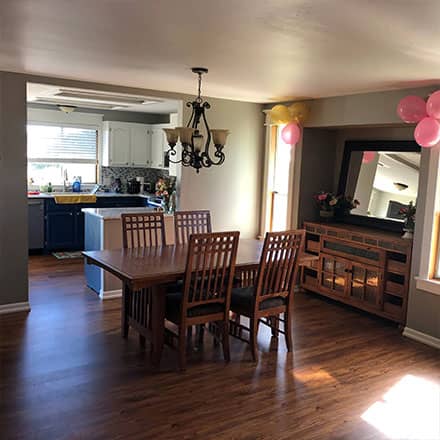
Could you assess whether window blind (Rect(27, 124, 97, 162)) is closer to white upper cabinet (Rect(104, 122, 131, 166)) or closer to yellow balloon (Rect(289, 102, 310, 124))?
white upper cabinet (Rect(104, 122, 131, 166))

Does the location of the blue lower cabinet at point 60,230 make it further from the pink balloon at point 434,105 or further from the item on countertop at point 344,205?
the pink balloon at point 434,105

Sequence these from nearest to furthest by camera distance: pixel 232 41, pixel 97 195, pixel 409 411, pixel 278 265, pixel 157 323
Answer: pixel 232 41, pixel 409 411, pixel 157 323, pixel 278 265, pixel 97 195

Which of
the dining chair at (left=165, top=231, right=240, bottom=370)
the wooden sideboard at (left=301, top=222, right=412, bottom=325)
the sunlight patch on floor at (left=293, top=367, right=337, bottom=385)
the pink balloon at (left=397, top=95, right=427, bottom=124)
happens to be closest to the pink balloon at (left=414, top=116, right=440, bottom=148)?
the pink balloon at (left=397, top=95, right=427, bottom=124)

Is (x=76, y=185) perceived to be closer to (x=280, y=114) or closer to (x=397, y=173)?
(x=280, y=114)

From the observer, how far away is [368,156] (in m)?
5.50

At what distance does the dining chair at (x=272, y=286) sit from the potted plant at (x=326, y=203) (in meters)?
1.86

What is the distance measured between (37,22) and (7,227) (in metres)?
2.50

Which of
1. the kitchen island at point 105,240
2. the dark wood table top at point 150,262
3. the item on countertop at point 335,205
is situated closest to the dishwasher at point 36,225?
the kitchen island at point 105,240

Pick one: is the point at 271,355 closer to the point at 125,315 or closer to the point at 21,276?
the point at 125,315

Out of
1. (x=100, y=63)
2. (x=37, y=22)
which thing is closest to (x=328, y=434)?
(x=37, y=22)

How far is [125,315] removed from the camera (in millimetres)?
4234

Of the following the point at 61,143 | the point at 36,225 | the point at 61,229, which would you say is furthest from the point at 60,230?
the point at 61,143

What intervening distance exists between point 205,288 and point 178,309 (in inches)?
10.2

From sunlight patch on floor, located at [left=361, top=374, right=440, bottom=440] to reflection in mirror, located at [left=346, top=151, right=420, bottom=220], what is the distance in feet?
6.79
